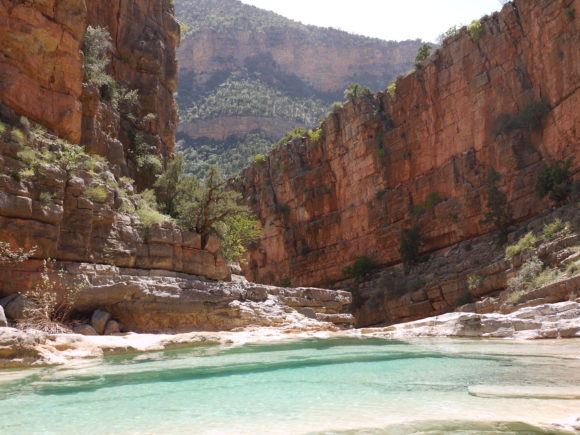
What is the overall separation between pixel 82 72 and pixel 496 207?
24.6 metres

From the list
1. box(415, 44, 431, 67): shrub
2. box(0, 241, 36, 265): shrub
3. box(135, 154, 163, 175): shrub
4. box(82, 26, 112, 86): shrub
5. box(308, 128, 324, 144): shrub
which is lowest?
box(0, 241, 36, 265): shrub

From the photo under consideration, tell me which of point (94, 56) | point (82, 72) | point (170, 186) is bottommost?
point (170, 186)

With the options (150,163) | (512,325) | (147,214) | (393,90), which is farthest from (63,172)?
(393,90)

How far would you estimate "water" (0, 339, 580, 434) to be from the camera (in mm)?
4293

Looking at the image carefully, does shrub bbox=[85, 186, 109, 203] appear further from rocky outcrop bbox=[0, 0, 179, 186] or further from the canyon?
the canyon

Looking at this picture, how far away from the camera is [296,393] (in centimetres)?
595

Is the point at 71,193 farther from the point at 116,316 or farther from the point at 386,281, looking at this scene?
the point at 386,281

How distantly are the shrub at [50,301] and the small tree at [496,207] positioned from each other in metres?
25.4

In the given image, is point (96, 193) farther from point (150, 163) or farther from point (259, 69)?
point (259, 69)

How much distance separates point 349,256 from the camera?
147ft

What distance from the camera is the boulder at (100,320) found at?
14000mm

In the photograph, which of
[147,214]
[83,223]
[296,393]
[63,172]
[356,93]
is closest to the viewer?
[296,393]

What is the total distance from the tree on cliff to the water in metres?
9.71

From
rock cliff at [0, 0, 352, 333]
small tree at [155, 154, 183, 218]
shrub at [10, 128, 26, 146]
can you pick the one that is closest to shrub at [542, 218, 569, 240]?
rock cliff at [0, 0, 352, 333]
